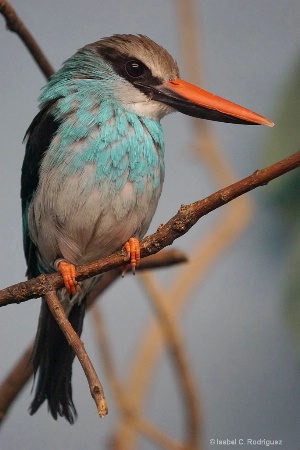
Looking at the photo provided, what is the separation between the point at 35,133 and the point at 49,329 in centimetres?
80

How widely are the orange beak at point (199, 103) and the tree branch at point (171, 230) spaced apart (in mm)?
659

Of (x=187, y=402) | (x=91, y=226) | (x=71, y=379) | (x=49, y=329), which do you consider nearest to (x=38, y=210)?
(x=91, y=226)

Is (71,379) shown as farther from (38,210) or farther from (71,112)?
(71,112)

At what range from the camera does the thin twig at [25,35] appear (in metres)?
2.98

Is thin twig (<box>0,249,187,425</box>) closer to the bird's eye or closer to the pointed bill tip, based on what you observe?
the pointed bill tip

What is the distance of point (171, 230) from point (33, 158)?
3.69ft

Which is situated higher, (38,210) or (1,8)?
(1,8)

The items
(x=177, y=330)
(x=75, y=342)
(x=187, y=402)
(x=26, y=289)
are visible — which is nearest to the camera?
(x=75, y=342)

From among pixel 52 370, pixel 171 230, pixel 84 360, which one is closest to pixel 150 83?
pixel 171 230

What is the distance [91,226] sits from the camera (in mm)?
3037

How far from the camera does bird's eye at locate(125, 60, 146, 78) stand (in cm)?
314

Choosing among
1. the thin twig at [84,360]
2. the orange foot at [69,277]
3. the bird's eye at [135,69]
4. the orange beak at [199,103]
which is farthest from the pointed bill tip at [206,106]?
the thin twig at [84,360]

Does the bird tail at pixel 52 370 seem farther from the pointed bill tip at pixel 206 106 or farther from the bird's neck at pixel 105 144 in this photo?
the pointed bill tip at pixel 206 106

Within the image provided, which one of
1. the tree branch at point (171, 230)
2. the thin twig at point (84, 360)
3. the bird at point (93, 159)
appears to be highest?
the bird at point (93, 159)
